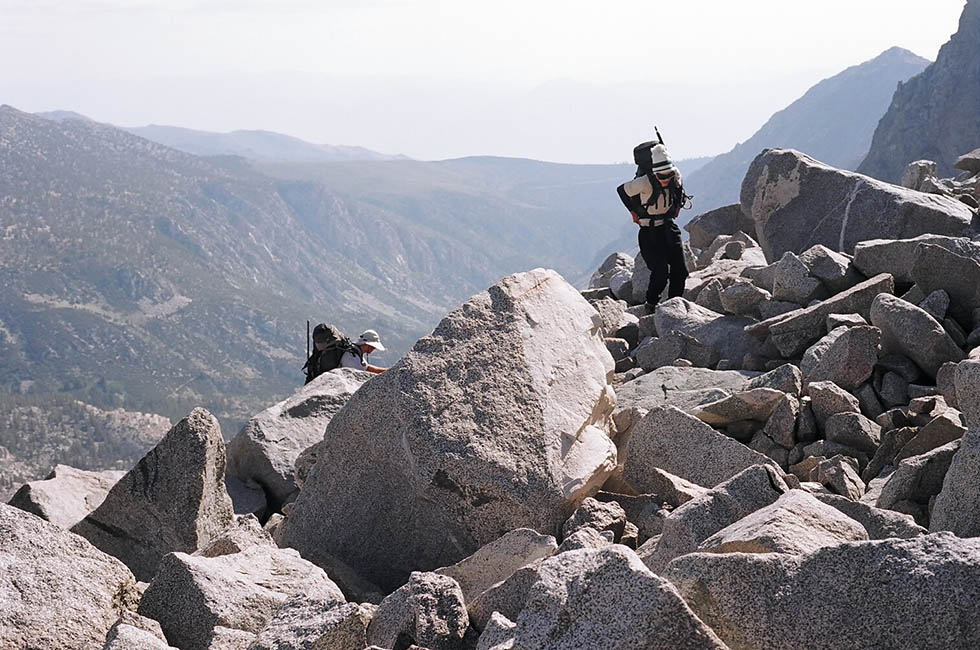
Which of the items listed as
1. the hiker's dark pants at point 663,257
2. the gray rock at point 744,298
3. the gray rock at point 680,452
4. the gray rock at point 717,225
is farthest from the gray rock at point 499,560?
the gray rock at point 717,225

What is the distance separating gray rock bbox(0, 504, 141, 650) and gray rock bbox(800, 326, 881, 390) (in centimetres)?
766

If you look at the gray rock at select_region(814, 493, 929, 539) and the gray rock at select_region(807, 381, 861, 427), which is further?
the gray rock at select_region(807, 381, 861, 427)

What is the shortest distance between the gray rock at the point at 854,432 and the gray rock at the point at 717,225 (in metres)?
17.4

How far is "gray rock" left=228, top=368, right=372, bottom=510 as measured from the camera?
522 inches

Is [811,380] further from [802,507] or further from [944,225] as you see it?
[944,225]

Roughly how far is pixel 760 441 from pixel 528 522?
322 cm

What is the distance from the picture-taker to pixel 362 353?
16984 millimetres

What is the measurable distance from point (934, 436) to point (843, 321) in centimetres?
370

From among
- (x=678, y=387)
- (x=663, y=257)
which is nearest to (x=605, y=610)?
(x=678, y=387)

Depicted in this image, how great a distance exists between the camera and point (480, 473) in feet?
26.5

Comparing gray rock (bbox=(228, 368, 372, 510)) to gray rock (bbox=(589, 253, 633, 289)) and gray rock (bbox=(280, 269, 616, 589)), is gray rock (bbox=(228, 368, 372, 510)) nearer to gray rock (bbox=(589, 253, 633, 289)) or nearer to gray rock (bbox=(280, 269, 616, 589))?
gray rock (bbox=(280, 269, 616, 589))

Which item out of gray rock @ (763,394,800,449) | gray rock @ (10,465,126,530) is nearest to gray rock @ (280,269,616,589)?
gray rock @ (763,394,800,449)

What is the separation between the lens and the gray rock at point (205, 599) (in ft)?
20.5

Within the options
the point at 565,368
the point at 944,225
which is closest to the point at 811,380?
the point at 565,368
